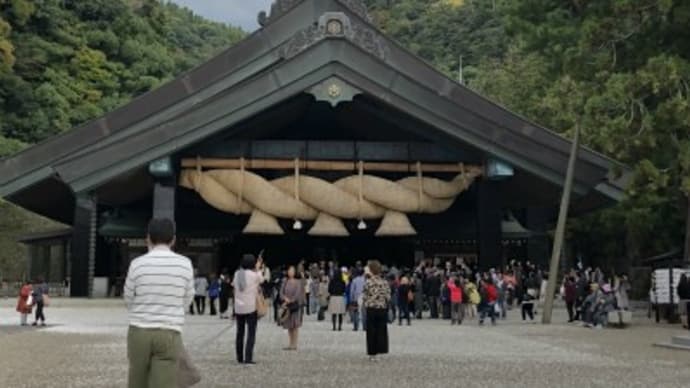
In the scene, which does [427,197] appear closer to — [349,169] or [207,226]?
[349,169]

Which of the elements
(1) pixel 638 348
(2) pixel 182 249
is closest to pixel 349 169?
(2) pixel 182 249

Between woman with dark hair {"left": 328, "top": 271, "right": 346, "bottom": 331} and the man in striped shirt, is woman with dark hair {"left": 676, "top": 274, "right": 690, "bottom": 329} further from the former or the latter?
the man in striped shirt

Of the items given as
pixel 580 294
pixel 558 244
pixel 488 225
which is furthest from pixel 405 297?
pixel 488 225

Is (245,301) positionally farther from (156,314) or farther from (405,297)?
(405,297)

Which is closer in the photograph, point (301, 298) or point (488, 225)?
point (301, 298)

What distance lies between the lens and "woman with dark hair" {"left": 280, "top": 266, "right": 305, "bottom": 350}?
13.1 m

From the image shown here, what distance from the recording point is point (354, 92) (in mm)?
24172

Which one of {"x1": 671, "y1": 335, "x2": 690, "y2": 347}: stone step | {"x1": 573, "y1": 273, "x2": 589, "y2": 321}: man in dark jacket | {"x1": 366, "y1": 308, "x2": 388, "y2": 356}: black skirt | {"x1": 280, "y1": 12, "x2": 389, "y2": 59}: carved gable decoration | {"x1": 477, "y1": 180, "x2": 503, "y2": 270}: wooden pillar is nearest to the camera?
{"x1": 366, "y1": 308, "x2": 388, "y2": 356}: black skirt

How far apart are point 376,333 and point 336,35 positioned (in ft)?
46.4

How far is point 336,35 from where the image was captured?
24.5 meters

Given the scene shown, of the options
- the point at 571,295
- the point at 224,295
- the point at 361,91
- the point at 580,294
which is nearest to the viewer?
the point at 580,294

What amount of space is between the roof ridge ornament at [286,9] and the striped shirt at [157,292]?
26362 millimetres

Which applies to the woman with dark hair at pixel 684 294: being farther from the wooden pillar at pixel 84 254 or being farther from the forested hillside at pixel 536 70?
the wooden pillar at pixel 84 254

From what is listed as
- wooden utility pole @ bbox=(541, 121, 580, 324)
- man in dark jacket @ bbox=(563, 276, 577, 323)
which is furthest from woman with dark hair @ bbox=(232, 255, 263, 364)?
man in dark jacket @ bbox=(563, 276, 577, 323)
